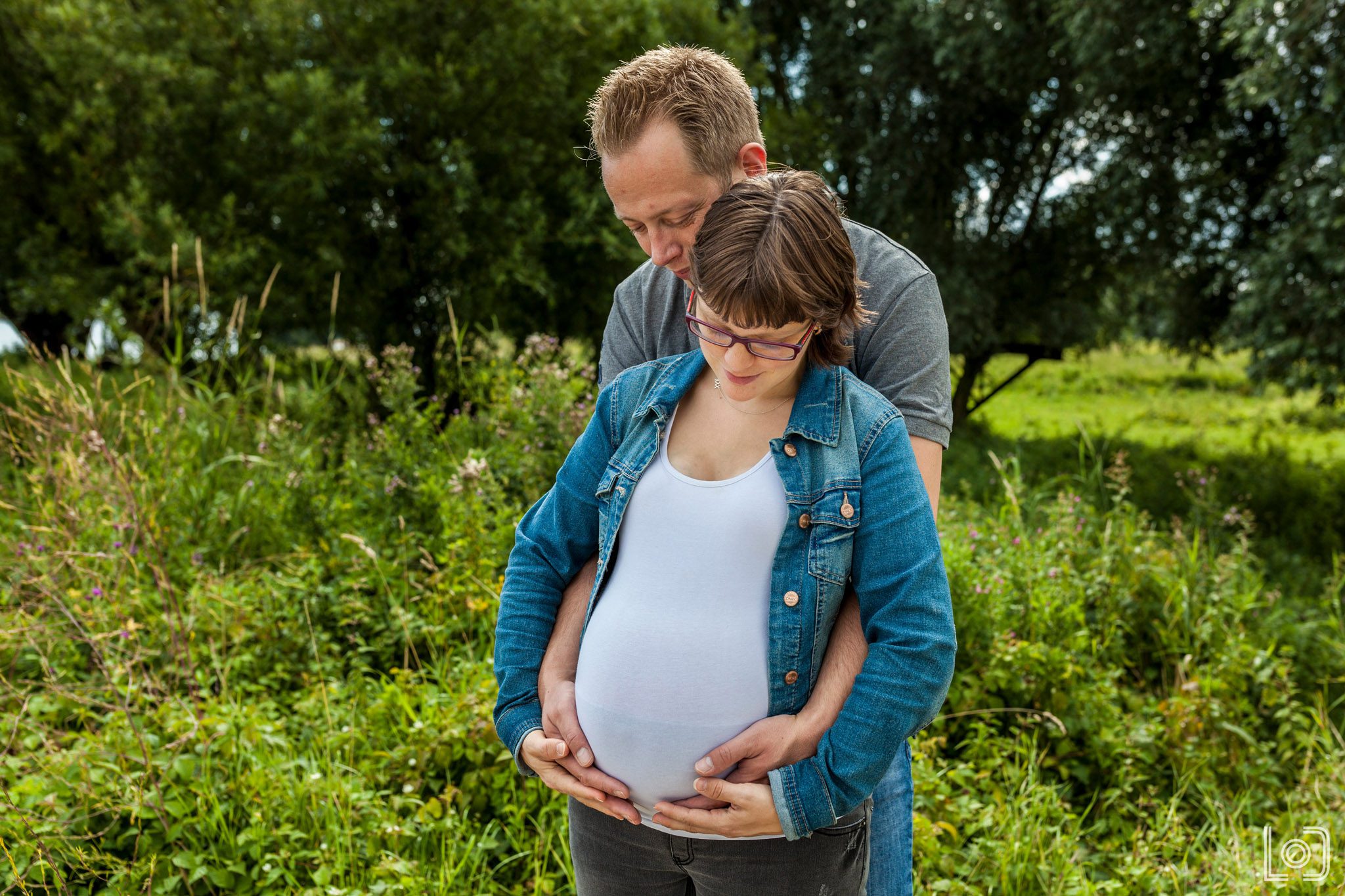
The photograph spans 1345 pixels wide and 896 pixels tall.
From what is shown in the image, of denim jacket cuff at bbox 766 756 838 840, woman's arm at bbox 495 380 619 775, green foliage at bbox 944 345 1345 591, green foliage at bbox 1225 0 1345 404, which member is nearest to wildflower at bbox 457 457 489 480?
woman's arm at bbox 495 380 619 775

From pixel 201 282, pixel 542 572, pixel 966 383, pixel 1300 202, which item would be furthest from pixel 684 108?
pixel 966 383

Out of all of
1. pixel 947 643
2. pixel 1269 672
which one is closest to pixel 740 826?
pixel 947 643

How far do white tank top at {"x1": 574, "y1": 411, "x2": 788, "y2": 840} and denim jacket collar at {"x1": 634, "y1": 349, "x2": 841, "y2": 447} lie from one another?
0.27 ft

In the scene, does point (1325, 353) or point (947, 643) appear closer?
point (947, 643)

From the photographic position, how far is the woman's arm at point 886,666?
1310 millimetres

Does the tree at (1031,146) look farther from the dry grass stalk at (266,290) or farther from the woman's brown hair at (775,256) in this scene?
the woman's brown hair at (775,256)

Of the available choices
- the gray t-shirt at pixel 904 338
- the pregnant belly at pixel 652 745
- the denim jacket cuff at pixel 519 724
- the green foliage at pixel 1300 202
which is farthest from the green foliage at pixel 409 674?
the green foliage at pixel 1300 202

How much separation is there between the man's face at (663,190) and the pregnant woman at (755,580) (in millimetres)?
348

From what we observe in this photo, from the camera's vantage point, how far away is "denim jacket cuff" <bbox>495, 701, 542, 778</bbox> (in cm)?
153

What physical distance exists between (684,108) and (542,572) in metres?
0.87

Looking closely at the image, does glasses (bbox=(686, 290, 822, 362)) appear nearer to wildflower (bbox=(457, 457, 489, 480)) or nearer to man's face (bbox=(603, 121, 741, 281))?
man's face (bbox=(603, 121, 741, 281))

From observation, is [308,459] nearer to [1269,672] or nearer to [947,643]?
[947,643]

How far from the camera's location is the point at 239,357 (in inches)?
245

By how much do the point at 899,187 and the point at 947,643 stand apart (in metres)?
10.1
